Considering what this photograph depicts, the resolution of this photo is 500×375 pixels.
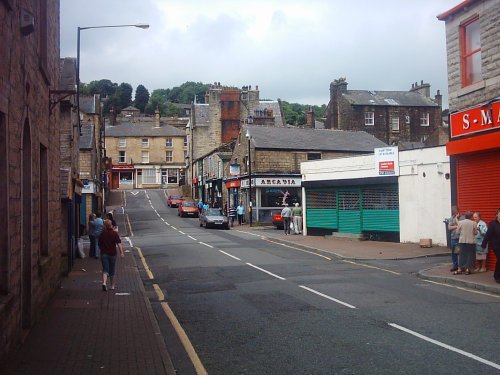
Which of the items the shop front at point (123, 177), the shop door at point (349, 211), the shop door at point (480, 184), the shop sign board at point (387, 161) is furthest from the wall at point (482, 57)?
the shop front at point (123, 177)

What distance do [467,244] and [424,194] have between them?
31.0ft

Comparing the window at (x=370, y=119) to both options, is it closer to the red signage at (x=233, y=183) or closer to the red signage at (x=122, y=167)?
the red signage at (x=233, y=183)

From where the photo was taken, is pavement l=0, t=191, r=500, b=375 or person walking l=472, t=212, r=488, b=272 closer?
pavement l=0, t=191, r=500, b=375

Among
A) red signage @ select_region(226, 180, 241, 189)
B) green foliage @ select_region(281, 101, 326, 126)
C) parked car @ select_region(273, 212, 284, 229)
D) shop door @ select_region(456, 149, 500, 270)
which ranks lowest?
parked car @ select_region(273, 212, 284, 229)

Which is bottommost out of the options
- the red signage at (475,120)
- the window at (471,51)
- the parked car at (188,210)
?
the parked car at (188,210)

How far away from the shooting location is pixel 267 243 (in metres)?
27.5

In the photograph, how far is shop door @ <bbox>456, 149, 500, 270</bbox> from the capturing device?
15750 millimetres

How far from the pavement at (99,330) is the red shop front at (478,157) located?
6.69 feet

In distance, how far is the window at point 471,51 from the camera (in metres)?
16.6

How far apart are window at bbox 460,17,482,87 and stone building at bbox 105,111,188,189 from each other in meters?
71.1

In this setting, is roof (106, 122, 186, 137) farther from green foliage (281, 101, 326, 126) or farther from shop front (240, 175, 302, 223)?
shop front (240, 175, 302, 223)

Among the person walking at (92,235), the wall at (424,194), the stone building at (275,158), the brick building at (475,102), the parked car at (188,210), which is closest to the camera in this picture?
the brick building at (475,102)

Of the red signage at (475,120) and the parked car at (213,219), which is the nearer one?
the red signage at (475,120)

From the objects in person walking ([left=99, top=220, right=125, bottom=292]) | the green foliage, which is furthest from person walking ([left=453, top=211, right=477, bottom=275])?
the green foliage
